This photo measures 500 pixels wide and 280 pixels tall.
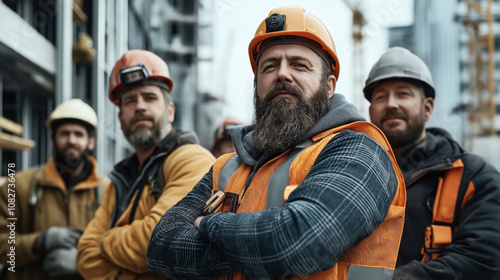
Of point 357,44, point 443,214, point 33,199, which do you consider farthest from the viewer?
point 357,44

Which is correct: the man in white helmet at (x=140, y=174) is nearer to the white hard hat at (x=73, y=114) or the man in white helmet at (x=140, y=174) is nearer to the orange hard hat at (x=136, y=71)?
the orange hard hat at (x=136, y=71)

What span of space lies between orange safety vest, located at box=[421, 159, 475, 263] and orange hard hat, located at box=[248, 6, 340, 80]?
117cm

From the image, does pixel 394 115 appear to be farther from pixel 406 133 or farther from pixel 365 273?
pixel 365 273

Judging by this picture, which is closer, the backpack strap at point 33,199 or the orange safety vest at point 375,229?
the orange safety vest at point 375,229

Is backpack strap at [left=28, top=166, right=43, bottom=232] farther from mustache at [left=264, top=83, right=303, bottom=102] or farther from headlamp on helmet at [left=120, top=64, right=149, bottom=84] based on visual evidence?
Result: mustache at [left=264, top=83, right=303, bottom=102]

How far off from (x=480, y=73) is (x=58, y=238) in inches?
1837

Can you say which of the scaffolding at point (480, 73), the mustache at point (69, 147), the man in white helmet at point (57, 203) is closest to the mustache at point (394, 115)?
the man in white helmet at point (57, 203)

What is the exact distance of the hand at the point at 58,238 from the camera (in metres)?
3.83

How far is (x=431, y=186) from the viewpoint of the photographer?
294cm

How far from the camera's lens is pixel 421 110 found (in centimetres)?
329

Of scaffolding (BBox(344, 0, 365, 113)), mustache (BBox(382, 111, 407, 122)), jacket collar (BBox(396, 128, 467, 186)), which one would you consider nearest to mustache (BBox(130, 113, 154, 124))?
mustache (BBox(382, 111, 407, 122))

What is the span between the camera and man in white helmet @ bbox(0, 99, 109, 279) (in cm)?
385

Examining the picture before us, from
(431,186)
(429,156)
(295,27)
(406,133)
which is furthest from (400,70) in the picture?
(295,27)

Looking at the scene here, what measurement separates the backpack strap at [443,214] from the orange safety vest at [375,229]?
0.98 m
